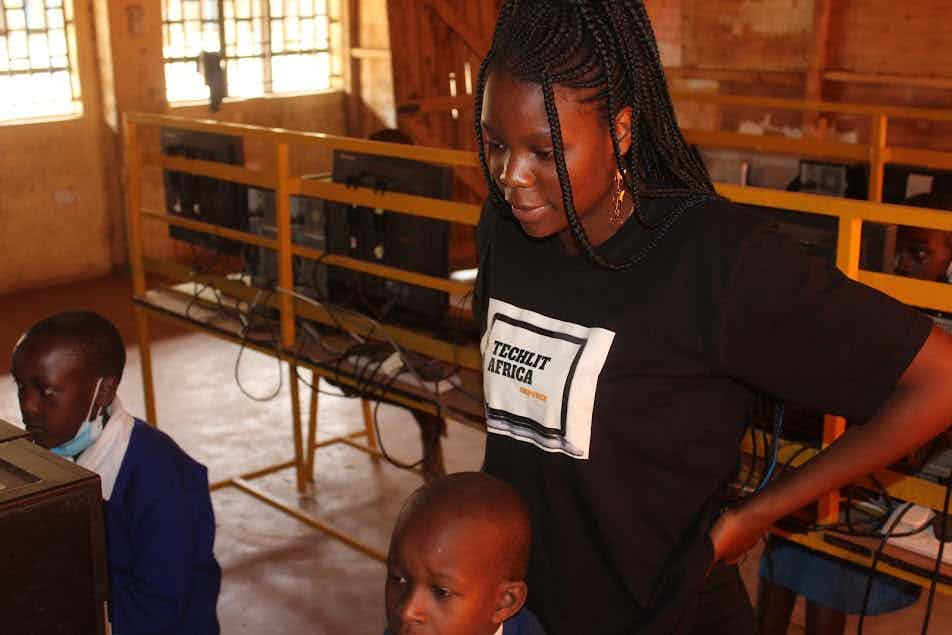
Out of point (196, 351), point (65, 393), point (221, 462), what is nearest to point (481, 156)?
point (65, 393)

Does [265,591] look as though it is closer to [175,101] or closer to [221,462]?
[221,462]

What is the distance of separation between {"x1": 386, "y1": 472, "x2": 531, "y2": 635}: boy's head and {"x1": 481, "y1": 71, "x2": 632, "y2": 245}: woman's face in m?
0.36

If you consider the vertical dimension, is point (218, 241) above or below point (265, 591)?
above

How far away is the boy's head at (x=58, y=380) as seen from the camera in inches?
95.6

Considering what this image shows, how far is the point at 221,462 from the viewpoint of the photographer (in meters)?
5.15

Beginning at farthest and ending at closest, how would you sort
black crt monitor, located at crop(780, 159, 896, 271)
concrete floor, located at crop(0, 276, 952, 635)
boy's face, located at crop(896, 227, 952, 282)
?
concrete floor, located at crop(0, 276, 952, 635), boy's face, located at crop(896, 227, 952, 282), black crt monitor, located at crop(780, 159, 896, 271)

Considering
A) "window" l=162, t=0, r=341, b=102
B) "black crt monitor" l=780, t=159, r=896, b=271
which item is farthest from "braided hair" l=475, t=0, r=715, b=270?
"window" l=162, t=0, r=341, b=102

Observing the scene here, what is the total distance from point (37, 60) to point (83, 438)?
667 centimetres

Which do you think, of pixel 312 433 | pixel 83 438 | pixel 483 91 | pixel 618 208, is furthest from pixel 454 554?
pixel 312 433

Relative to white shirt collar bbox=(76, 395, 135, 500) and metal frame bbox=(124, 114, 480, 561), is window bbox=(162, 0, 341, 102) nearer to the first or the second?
metal frame bbox=(124, 114, 480, 561)

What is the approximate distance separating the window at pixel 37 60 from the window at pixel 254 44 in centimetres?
73

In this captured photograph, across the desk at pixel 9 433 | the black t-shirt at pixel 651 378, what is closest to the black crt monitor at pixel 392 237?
the black t-shirt at pixel 651 378

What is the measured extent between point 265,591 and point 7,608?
288 centimetres

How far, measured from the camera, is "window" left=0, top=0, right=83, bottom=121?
8.21 m
